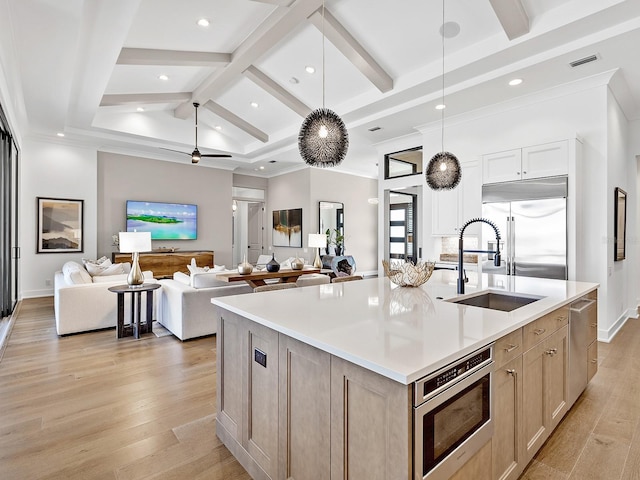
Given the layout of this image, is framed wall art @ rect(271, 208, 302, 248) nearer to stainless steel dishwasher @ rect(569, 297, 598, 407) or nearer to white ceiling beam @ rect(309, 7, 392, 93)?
white ceiling beam @ rect(309, 7, 392, 93)

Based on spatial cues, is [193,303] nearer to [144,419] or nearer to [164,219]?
[144,419]

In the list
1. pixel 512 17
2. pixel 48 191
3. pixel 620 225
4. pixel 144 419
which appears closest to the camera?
pixel 144 419

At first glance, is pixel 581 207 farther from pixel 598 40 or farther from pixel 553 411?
pixel 553 411

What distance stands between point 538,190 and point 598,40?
1.65m

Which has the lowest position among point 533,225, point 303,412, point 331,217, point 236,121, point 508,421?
point 508,421

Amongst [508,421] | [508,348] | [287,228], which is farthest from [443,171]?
[287,228]

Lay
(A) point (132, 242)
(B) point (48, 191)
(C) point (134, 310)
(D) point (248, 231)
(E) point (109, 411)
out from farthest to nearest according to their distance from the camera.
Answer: (D) point (248, 231)
(B) point (48, 191)
(C) point (134, 310)
(A) point (132, 242)
(E) point (109, 411)

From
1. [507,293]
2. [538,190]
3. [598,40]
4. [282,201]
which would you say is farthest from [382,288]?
[282,201]

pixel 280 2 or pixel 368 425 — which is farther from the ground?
pixel 280 2

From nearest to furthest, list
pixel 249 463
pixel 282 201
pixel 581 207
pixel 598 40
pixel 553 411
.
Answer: pixel 249 463, pixel 553 411, pixel 598 40, pixel 581 207, pixel 282 201

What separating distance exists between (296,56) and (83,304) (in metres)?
4.34

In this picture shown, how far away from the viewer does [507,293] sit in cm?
247

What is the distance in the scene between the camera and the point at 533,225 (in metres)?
4.33

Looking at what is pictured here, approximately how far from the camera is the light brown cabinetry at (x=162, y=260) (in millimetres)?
7184
